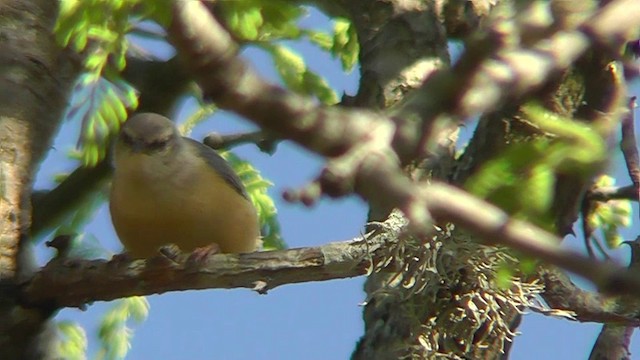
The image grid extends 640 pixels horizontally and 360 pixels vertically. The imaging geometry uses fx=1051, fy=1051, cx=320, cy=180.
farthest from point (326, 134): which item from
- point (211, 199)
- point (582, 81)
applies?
point (211, 199)

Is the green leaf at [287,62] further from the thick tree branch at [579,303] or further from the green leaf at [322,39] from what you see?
the thick tree branch at [579,303]

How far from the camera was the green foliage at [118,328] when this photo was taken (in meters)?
4.69

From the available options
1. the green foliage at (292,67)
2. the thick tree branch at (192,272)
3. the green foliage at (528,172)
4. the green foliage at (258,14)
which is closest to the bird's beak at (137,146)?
the green foliage at (292,67)

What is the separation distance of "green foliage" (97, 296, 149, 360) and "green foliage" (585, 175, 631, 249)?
2056 millimetres

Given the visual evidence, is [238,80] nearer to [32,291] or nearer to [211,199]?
[32,291]

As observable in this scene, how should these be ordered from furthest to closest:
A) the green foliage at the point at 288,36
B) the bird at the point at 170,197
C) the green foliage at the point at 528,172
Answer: the bird at the point at 170,197
the green foliage at the point at 288,36
the green foliage at the point at 528,172

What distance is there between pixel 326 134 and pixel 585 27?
357 millimetres

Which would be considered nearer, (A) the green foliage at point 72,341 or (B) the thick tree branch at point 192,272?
(B) the thick tree branch at point 192,272

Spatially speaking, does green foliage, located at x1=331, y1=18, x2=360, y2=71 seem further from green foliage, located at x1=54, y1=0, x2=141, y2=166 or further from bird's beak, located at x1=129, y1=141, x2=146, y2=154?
green foliage, located at x1=54, y1=0, x2=141, y2=166

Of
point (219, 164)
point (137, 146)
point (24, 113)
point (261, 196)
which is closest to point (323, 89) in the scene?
point (219, 164)

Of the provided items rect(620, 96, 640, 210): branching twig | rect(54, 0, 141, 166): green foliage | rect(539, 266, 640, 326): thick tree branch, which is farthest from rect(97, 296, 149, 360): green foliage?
rect(620, 96, 640, 210): branching twig

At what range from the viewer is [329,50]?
505cm

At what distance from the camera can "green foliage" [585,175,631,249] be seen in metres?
4.41

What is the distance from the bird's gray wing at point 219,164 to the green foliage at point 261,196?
0.38 m
